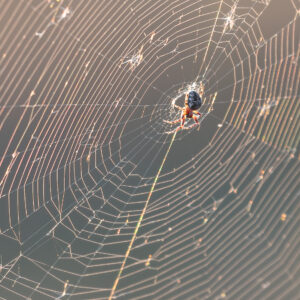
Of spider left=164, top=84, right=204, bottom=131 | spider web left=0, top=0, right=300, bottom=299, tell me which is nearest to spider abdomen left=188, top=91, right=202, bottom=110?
spider left=164, top=84, right=204, bottom=131

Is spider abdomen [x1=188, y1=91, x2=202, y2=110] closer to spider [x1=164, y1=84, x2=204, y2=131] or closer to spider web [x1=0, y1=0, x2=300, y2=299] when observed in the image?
spider [x1=164, y1=84, x2=204, y2=131]

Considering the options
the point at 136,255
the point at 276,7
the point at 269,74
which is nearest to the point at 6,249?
the point at 136,255

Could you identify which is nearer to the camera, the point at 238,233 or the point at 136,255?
the point at 238,233

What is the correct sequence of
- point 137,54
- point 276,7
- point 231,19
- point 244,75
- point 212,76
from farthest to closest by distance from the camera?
1. point 276,7
2. point 244,75
3. point 212,76
4. point 231,19
5. point 137,54

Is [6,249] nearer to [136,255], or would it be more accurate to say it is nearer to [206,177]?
[136,255]

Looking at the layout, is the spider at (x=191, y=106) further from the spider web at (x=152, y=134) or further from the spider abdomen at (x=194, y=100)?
the spider web at (x=152, y=134)

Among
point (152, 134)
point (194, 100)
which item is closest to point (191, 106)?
point (194, 100)

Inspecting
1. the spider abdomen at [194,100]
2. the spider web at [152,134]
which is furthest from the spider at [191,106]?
the spider web at [152,134]
